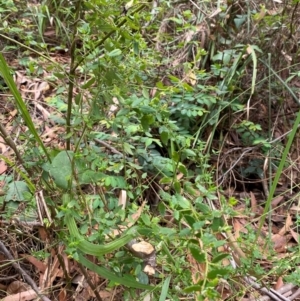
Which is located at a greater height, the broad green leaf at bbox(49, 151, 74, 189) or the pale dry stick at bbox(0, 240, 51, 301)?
the broad green leaf at bbox(49, 151, 74, 189)

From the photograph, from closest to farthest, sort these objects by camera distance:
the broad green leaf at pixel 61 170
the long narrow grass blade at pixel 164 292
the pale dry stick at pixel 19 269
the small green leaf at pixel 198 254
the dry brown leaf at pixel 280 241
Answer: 1. the small green leaf at pixel 198 254
2. the long narrow grass blade at pixel 164 292
3. the broad green leaf at pixel 61 170
4. the pale dry stick at pixel 19 269
5. the dry brown leaf at pixel 280 241

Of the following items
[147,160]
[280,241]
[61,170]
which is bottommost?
[280,241]

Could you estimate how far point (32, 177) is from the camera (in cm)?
111

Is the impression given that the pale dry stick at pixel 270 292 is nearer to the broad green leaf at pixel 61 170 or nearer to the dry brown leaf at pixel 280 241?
the dry brown leaf at pixel 280 241

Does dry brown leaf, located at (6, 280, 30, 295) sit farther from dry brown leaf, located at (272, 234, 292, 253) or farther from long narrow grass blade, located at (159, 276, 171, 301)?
dry brown leaf, located at (272, 234, 292, 253)

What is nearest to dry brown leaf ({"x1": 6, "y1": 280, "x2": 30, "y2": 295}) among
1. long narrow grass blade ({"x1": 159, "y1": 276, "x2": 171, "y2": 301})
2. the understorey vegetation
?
the understorey vegetation

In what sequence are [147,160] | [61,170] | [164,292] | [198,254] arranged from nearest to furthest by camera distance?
1. [198,254]
2. [164,292]
3. [61,170]
4. [147,160]

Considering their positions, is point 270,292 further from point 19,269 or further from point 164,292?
point 19,269

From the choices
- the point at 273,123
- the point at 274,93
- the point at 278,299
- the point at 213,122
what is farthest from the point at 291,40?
the point at 278,299

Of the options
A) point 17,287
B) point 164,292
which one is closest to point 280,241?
point 164,292

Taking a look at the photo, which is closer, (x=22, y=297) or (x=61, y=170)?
(x=61, y=170)

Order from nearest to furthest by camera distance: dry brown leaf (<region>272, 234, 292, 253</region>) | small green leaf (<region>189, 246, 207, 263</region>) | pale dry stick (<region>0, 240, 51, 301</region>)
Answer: small green leaf (<region>189, 246, 207, 263</region>)
pale dry stick (<region>0, 240, 51, 301</region>)
dry brown leaf (<region>272, 234, 292, 253</region>)

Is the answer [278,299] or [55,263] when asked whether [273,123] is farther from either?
[55,263]

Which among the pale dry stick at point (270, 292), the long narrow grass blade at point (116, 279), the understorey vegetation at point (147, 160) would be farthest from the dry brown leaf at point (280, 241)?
the long narrow grass blade at point (116, 279)
